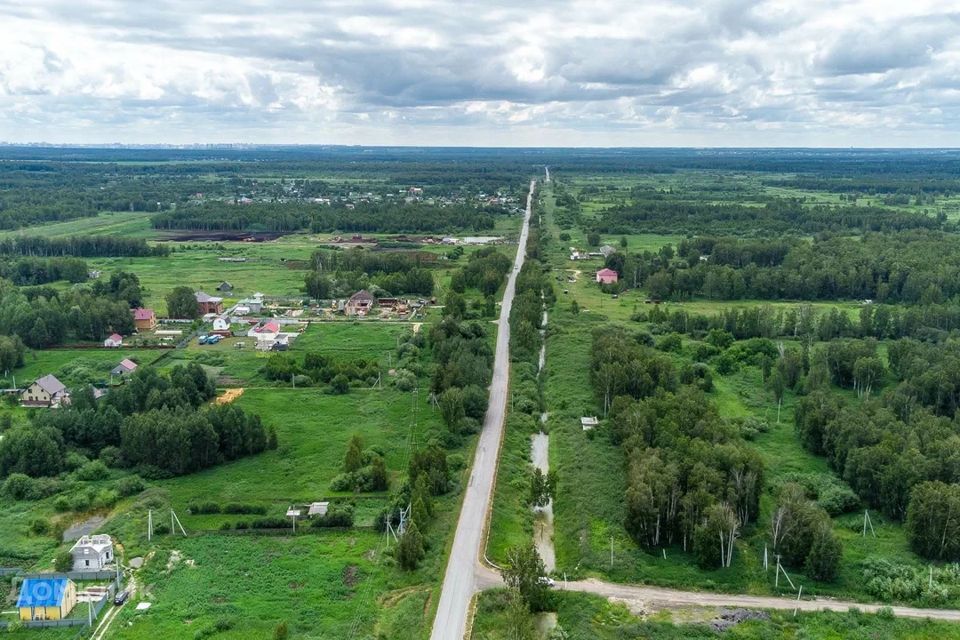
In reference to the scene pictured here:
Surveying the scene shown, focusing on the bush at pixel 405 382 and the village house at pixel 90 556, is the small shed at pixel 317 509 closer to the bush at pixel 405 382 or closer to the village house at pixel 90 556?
the village house at pixel 90 556

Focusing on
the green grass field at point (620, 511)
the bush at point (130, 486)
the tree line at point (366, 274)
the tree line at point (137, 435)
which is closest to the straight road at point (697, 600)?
the green grass field at point (620, 511)

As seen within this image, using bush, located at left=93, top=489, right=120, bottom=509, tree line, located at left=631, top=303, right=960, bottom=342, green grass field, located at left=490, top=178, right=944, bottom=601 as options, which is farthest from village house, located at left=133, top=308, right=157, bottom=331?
tree line, located at left=631, top=303, right=960, bottom=342

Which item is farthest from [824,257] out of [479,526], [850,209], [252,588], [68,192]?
[68,192]

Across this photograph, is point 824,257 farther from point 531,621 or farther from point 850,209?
point 531,621

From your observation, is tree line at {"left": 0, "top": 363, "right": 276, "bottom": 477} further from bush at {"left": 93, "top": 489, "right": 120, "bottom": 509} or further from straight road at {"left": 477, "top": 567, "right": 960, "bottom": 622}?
straight road at {"left": 477, "top": 567, "right": 960, "bottom": 622}

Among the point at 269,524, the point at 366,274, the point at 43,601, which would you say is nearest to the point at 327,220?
the point at 366,274

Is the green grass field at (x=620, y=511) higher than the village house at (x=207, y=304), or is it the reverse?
the village house at (x=207, y=304)

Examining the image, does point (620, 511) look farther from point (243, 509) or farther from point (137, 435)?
point (137, 435)
